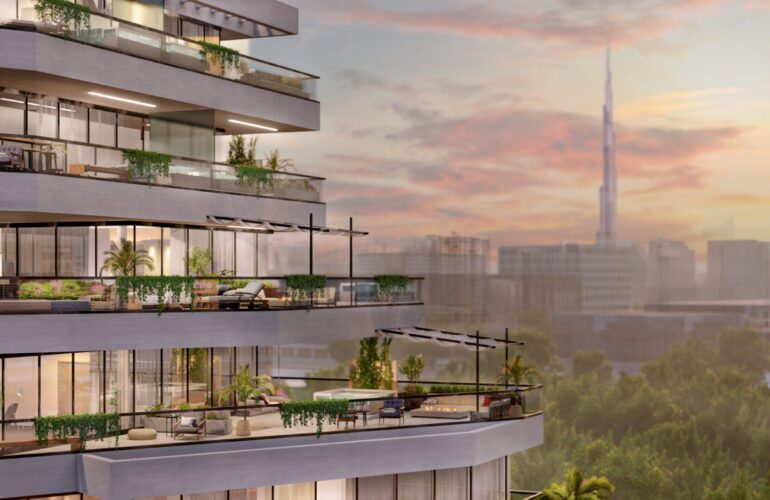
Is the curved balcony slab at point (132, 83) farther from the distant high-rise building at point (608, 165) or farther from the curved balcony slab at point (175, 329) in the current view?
the distant high-rise building at point (608, 165)

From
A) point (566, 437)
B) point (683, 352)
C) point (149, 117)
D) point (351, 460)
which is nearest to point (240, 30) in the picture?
point (149, 117)

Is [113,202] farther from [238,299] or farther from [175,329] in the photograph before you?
[238,299]

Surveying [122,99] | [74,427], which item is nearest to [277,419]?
[74,427]

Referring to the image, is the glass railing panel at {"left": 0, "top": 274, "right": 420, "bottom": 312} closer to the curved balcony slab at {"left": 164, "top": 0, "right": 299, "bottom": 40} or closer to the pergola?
the pergola

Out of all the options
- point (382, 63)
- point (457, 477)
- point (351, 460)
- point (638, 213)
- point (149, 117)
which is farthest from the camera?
point (638, 213)

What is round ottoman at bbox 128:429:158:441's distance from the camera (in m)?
30.1

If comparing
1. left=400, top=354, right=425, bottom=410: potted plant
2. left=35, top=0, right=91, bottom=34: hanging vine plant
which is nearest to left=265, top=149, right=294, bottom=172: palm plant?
left=400, top=354, right=425, bottom=410: potted plant

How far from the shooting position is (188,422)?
30562 millimetres

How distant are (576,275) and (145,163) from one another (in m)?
99.3

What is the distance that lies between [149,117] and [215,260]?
5.36 m

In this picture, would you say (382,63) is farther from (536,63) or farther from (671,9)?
(671,9)

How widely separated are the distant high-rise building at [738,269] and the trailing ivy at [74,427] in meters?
90.9

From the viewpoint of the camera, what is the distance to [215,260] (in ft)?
132

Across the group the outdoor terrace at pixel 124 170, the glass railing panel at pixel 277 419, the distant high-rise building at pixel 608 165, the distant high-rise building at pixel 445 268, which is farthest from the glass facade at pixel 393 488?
the distant high-rise building at pixel 608 165
